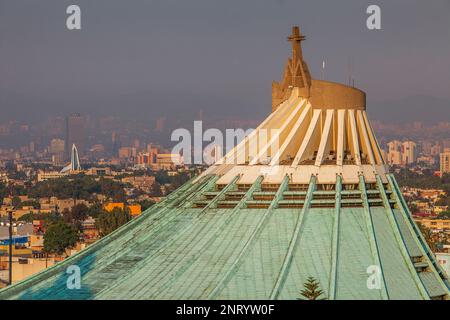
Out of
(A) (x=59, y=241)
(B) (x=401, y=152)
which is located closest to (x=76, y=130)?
(A) (x=59, y=241)

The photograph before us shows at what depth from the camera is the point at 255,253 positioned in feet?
133

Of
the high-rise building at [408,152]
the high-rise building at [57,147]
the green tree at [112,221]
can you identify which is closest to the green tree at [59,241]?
the green tree at [112,221]

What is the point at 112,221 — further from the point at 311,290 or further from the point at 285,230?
the point at 311,290

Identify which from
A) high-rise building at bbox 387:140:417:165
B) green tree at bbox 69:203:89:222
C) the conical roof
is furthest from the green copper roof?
high-rise building at bbox 387:140:417:165

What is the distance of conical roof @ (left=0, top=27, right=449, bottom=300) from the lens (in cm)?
3856

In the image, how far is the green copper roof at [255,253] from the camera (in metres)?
38.2

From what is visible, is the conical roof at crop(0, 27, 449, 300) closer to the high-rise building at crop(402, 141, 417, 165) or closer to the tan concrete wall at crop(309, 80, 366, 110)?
the tan concrete wall at crop(309, 80, 366, 110)

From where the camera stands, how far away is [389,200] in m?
44.3

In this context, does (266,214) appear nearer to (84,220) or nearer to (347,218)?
(347,218)

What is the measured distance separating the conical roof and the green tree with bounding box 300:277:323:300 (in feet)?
1.09

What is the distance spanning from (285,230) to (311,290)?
548cm
